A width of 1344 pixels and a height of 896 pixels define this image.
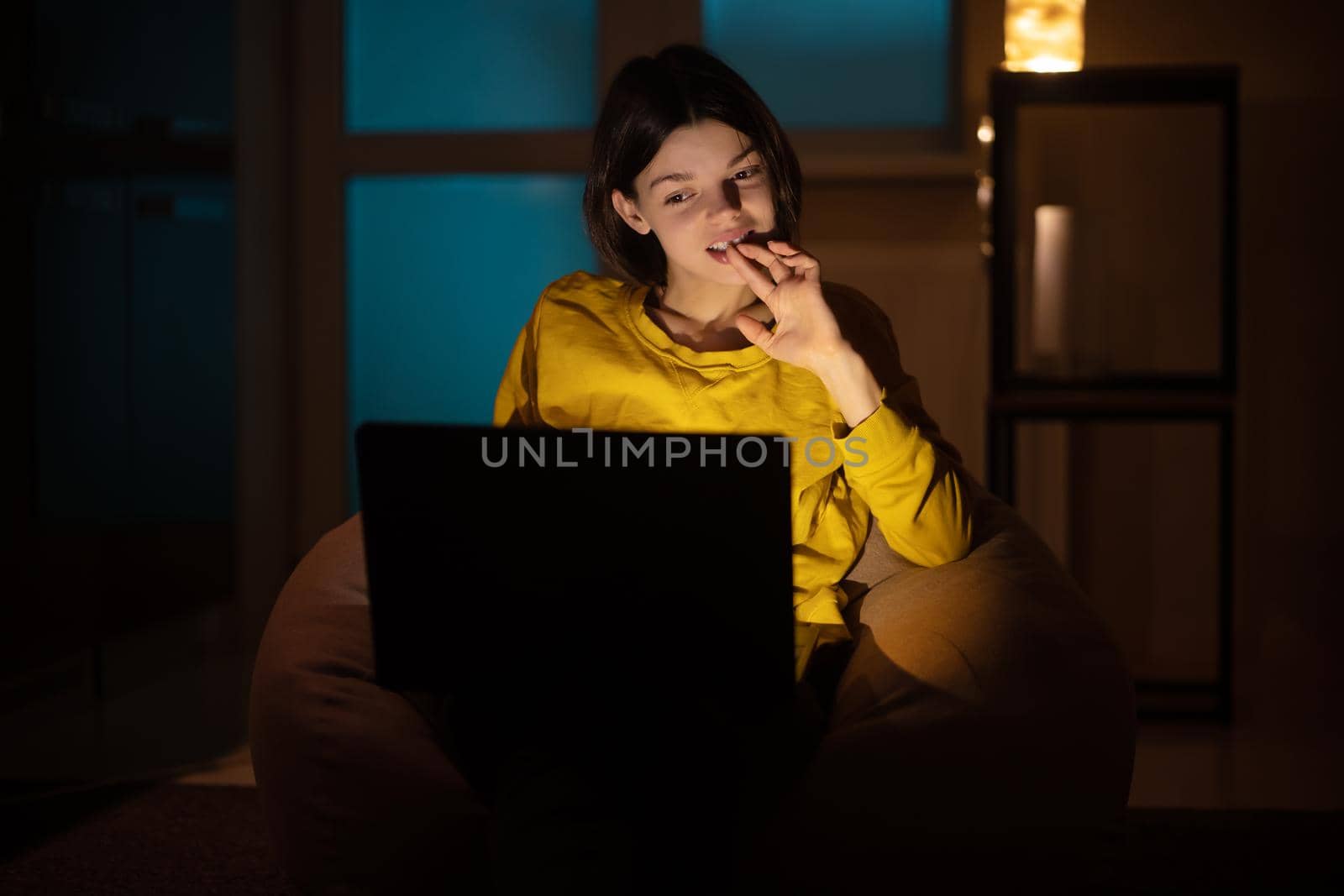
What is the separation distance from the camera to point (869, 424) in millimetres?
1348

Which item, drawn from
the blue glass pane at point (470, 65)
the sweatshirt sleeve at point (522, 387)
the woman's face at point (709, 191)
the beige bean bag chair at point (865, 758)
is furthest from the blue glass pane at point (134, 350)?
the woman's face at point (709, 191)

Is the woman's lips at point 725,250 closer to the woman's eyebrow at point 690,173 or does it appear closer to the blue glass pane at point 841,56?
the woman's eyebrow at point 690,173

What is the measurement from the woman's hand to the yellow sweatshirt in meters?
0.07

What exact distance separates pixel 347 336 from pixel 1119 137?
5.72 ft

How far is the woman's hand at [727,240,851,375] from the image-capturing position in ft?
4.53

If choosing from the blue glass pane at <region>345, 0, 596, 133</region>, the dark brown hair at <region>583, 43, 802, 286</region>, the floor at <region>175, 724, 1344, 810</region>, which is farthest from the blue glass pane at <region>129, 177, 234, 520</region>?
the dark brown hair at <region>583, 43, 802, 286</region>

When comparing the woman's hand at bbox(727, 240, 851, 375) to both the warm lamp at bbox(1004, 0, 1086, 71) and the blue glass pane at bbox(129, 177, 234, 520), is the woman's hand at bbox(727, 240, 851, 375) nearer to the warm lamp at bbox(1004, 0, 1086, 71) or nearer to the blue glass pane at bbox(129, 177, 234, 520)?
the warm lamp at bbox(1004, 0, 1086, 71)

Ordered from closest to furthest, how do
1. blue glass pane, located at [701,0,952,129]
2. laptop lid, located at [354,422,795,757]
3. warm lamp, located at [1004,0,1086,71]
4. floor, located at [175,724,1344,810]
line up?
laptop lid, located at [354,422,795,757]
floor, located at [175,724,1344,810]
warm lamp, located at [1004,0,1086,71]
blue glass pane, located at [701,0,952,129]

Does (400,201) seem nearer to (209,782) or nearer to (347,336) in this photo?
(347,336)

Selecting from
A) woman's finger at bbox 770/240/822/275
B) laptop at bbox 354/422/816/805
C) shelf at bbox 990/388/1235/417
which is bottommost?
laptop at bbox 354/422/816/805

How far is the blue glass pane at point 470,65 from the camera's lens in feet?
9.57

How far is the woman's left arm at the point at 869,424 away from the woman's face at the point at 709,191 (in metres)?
0.05

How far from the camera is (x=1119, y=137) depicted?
103 inches

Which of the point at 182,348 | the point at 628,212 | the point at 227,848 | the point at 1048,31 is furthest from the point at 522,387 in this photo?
the point at 1048,31
